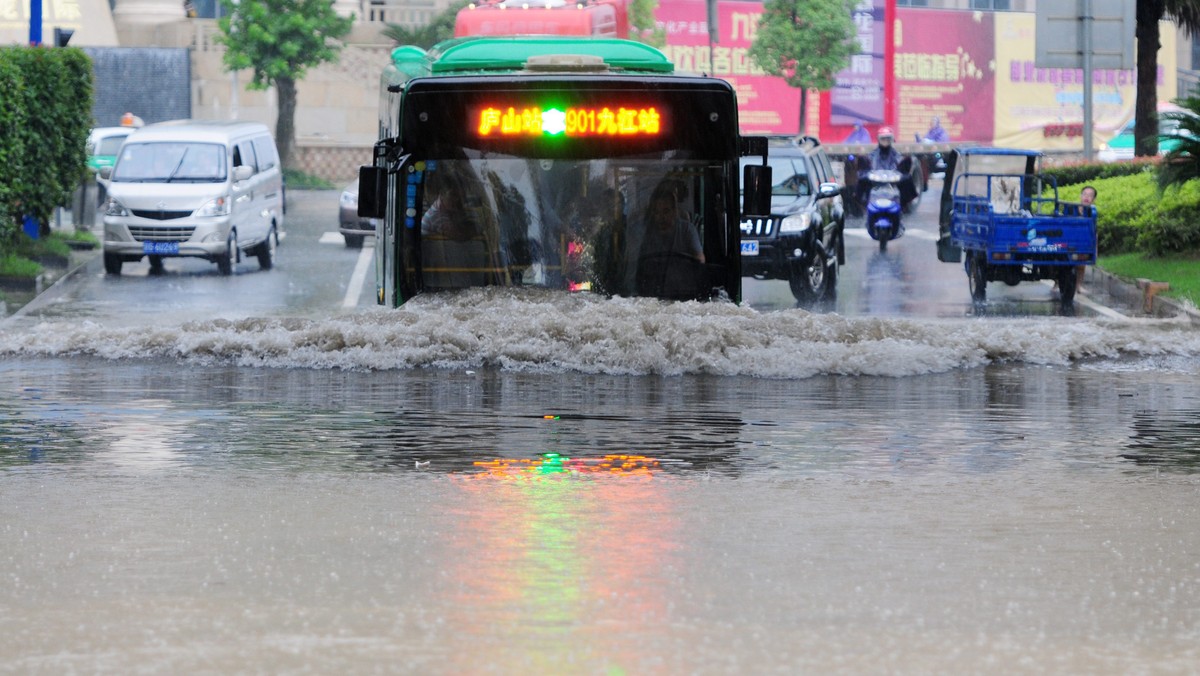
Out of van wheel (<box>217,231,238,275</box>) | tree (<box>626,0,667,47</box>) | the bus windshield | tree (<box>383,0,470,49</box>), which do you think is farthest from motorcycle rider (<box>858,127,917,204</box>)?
tree (<box>626,0,667,47</box>)

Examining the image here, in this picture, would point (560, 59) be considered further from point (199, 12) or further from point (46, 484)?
point (199, 12)

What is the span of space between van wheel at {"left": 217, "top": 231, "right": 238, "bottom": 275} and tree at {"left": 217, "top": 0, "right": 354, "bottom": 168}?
2406cm

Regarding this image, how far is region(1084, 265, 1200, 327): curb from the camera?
2181 centimetres

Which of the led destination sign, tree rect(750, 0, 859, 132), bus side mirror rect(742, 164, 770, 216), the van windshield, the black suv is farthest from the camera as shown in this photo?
tree rect(750, 0, 859, 132)

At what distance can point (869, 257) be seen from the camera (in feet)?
106

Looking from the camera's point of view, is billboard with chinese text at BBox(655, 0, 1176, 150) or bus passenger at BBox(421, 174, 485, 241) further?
billboard with chinese text at BBox(655, 0, 1176, 150)

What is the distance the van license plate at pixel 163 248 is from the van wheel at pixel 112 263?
44 cm

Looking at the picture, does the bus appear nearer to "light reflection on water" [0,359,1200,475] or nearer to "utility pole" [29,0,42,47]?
"light reflection on water" [0,359,1200,475]

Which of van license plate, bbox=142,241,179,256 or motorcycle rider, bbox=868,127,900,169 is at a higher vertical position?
motorcycle rider, bbox=868,127,900,169

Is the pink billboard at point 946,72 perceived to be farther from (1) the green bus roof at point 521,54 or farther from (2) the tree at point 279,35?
(1) the green bus roof at point 521,54

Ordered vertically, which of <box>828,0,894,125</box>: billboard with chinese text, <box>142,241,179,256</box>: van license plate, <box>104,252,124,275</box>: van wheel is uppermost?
<box>828,0,894,125</box>: billboard with chinese text

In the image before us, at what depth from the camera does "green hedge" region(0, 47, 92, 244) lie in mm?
24391

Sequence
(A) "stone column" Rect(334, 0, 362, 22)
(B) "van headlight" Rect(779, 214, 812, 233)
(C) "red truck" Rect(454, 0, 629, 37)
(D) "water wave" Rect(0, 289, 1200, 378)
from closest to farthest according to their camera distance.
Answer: (D) "water wave" Rect(0, 289, 1200, 378)
(B) "van headlight" Rect(779, 214, 812, 233)
(C) "red truck" Rect(454, 0, 629, 37)
(A) "stone column" Rect(334, 0, 362, 22)

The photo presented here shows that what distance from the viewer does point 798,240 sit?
2488cm
